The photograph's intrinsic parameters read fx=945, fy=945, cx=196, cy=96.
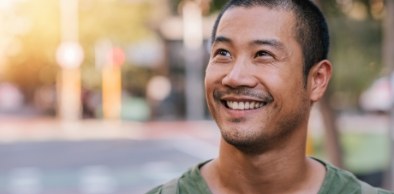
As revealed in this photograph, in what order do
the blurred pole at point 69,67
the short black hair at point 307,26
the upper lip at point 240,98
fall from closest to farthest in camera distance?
the upper lip at point 240,98 < the short black hair at point 307,26 < the blurred pole at point 69,67

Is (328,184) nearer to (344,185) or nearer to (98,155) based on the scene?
(344,185)

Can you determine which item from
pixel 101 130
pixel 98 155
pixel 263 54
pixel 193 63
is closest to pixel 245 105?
pixel 263 54

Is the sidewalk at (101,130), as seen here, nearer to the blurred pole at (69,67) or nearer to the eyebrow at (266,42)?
the blurred pole at (69,67)

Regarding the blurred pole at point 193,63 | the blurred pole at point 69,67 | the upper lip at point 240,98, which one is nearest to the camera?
the upper lip at point 240,98

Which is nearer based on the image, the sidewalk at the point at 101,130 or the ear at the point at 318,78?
the ear at the point at 318,78

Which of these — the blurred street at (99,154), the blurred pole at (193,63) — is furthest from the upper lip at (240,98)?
the blurred pole at (193,63)

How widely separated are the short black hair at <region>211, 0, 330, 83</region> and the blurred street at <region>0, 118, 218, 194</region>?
42.3 ft

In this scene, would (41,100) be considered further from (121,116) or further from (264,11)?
(264,11)

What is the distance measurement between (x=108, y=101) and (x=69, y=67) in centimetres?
255

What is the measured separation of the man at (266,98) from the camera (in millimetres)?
2293

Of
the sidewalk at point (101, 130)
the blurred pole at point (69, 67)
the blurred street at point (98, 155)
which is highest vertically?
the blurred pole at point (69, 67)

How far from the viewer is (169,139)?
27.2 meters

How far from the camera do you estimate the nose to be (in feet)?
7.48

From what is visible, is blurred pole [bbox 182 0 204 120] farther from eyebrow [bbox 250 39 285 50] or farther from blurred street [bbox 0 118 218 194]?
eyebrow [bbox 250 39 285 50]
